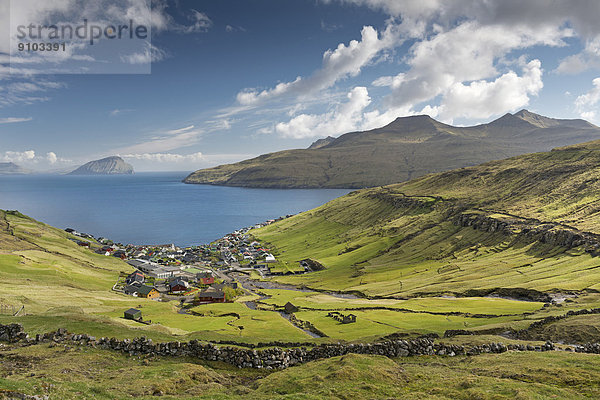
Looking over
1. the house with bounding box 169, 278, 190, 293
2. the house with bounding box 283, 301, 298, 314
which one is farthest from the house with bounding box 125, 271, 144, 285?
the house with bounding box 283, 301, 298, 314

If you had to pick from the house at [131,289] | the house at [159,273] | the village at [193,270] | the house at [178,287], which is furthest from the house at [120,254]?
the house at [131,289]

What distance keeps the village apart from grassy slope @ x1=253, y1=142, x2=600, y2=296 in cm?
1761

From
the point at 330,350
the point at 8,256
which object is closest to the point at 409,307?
the point at 330,350

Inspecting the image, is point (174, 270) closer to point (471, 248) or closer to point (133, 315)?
point (133, 315)

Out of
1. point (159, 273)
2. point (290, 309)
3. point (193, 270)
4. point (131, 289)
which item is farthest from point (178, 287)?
point (290, 309)

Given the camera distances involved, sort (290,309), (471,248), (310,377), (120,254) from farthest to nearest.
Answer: (120,254) → (471,248) → (290,309) → (310,377)

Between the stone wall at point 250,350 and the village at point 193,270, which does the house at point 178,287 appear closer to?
the village at point 193,270

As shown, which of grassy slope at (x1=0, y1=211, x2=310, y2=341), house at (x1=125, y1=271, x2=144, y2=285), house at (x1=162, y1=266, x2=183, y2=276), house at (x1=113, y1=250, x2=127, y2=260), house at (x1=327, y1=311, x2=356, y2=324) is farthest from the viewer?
house at (x1=113, y1=250, x2=127, y2=260)

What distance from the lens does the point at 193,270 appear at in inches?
5851

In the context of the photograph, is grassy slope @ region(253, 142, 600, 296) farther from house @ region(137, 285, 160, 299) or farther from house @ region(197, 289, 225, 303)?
house @ region(137, 285, 160, 299)

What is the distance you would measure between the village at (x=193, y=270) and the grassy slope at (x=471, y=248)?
57.8 feet

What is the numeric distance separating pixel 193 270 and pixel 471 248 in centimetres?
11834

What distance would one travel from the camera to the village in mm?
100188

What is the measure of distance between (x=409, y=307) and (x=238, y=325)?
3869cm
